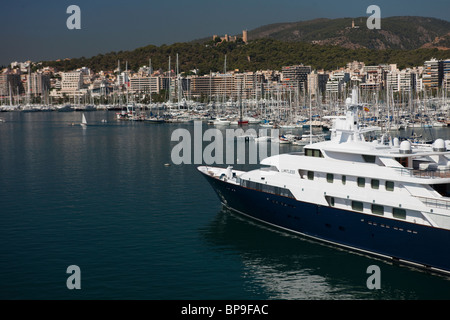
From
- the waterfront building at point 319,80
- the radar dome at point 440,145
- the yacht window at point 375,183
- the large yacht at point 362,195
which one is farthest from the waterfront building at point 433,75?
the yacht window at point 375,183

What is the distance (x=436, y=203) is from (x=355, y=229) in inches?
140

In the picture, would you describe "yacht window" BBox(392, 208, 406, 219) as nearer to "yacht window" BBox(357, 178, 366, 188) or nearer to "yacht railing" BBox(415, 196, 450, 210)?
"yacht railing" BBox(415, 196, 450, 210)

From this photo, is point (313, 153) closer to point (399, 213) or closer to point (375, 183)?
point (375, 183)

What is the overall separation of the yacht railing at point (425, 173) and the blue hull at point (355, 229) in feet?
6.26

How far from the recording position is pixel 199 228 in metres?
25.9

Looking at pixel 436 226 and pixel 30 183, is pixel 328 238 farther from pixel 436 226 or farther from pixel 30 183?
pixel 30 183

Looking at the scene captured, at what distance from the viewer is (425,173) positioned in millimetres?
19672

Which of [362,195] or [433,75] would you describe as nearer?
[362,195]

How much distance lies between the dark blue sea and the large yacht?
0.78m

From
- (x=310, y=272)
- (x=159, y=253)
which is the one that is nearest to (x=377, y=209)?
(x=310, y=272)

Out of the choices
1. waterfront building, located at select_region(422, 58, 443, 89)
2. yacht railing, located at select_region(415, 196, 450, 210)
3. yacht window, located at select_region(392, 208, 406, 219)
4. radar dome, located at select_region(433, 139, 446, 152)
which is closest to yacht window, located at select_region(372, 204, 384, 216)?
yacht window, located at select_region(392, 208, 406, 219)

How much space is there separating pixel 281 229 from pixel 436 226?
7.91 metres

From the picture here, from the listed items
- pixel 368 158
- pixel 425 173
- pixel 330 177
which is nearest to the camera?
pixel 425 173
